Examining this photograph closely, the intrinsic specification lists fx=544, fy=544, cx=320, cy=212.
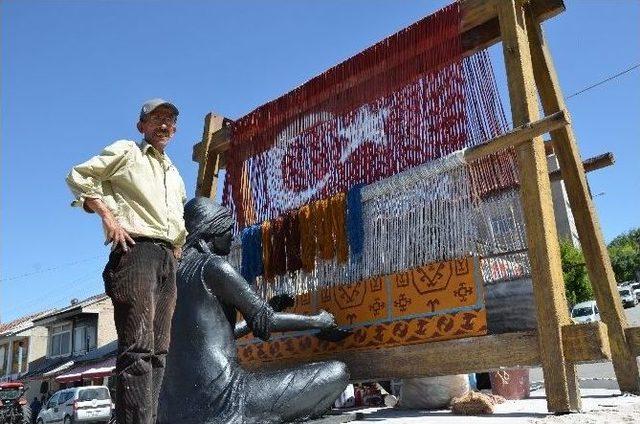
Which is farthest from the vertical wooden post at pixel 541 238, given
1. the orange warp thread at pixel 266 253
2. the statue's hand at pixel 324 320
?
the orange warp thread at pixel 266 253

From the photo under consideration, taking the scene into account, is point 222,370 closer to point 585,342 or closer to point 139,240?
point 139,240

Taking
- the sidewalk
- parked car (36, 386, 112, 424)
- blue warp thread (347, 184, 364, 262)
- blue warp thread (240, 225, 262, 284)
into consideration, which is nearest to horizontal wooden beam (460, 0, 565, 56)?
blue warp thread (347, 184, 364, 262)

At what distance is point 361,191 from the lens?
14.1 ft

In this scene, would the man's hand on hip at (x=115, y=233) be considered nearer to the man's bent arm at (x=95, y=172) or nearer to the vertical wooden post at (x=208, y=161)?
the man's bent arm at (x=95, y=172)

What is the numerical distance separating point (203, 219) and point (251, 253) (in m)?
1.40

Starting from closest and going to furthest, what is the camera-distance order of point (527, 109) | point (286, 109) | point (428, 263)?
point (527, 109), point (428, 263), point (286, 109)

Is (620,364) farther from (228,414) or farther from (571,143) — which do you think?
(228,414)

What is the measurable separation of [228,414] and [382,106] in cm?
290

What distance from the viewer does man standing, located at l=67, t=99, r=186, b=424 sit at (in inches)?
82.2

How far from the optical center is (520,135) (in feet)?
11.3

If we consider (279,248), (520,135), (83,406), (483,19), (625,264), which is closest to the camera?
(520,135)

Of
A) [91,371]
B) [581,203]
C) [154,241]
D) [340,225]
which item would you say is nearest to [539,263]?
[581,203]

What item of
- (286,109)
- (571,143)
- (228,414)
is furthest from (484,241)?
(286,109)

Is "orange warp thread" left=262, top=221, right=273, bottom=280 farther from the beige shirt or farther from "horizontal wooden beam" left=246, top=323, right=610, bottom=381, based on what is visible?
the beige shirt
